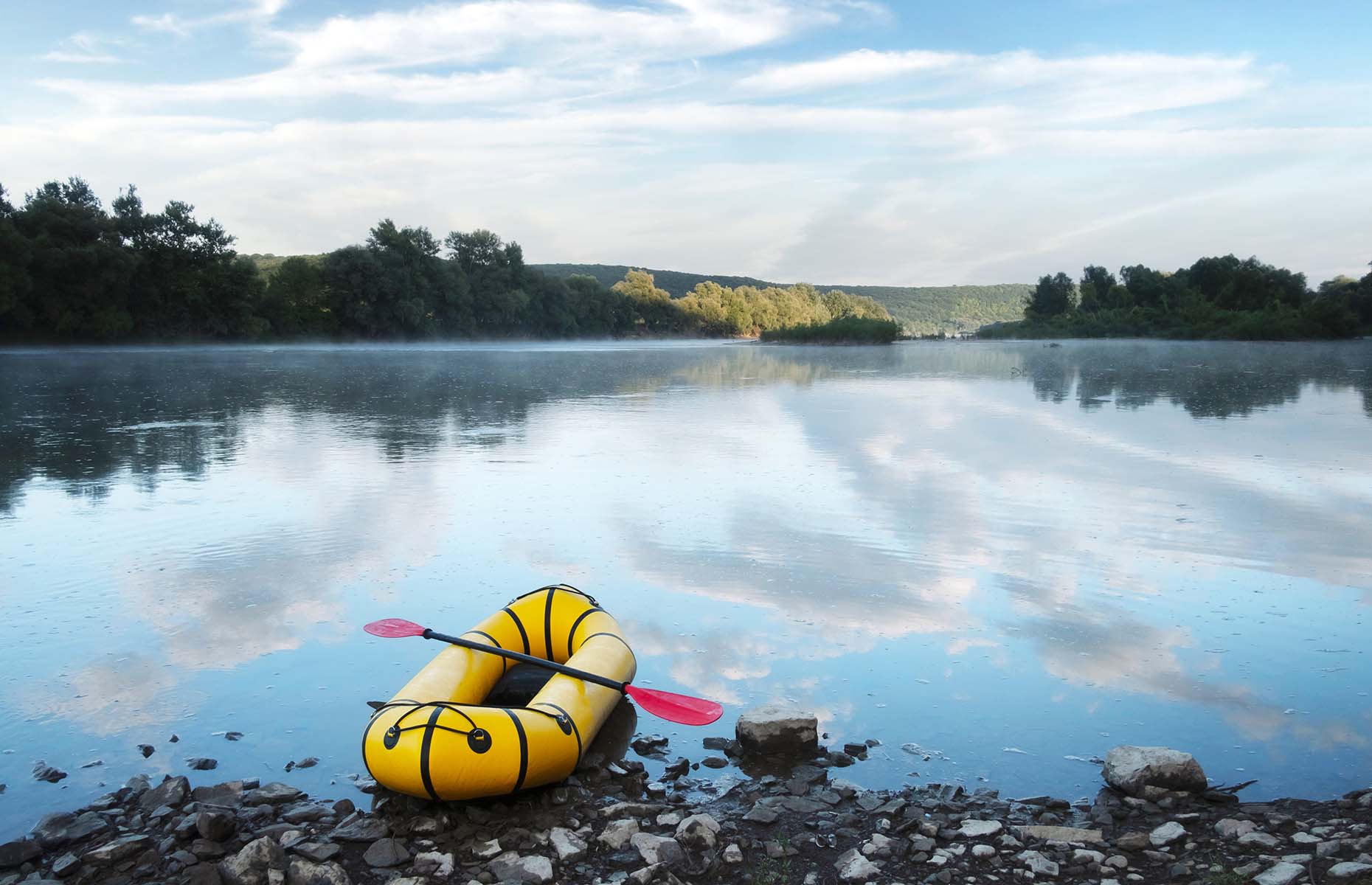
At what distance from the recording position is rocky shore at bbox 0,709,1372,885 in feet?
12.5

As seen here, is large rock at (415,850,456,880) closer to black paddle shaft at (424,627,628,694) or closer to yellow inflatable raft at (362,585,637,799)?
yellow inflatable raft at (362,585,637,799)

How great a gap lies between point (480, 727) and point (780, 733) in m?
1.45

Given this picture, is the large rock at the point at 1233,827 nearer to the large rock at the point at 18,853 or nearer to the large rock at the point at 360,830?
the large rock at the point at 360,830

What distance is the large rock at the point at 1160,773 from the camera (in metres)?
4.39

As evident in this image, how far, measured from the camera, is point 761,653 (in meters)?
6.27

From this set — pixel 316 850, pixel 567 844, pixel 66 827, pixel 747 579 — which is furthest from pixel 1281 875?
A: pixel 66 827

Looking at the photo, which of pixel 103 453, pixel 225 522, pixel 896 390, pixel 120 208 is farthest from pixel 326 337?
pixel 225 522

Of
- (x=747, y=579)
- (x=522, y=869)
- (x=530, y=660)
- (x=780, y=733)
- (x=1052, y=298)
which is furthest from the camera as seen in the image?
(x=1052, y=298)

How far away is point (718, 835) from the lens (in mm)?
4133

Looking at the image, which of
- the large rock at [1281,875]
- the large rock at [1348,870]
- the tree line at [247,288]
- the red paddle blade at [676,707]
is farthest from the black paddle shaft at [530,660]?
the tree line at [247,288]

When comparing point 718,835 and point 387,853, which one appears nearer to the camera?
point 387,853

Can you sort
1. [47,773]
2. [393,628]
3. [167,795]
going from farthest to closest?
[393,628] → [47,773] → [167,795]

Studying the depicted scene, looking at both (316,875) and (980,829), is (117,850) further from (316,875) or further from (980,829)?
(980,829)

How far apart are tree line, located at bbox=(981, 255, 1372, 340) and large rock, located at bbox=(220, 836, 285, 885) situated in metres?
84.3
